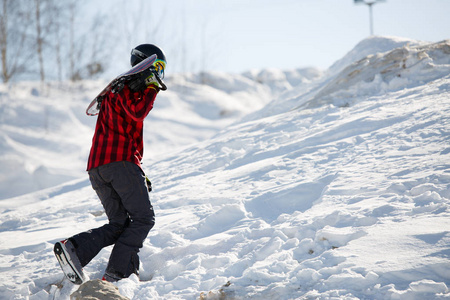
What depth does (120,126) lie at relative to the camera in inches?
94.7

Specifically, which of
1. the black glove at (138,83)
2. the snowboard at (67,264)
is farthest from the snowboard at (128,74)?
the snowboard at (67,264)

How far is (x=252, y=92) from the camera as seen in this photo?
22422 mm

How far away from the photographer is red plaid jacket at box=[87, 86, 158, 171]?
7.61 ft

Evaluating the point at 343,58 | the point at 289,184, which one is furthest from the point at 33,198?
the point at 343,58

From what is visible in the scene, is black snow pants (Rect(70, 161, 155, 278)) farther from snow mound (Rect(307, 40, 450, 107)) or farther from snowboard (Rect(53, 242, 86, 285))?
snow mound (Rect(307, 40, 450, 107))

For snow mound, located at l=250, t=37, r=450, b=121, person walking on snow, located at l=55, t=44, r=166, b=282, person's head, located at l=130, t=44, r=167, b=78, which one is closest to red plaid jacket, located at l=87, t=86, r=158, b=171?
person walking on snow, located at l=55, t=44, r=166, b=282

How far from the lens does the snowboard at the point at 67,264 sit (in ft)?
7.36

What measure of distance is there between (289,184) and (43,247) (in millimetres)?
2286

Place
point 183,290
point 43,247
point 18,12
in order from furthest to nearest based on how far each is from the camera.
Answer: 1. point 18,12
2. point 43,247
3. point 183,290

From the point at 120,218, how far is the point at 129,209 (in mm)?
164

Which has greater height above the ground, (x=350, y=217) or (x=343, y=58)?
(x=343, y=58)

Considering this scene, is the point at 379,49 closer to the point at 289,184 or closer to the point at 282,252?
the point at 289,184

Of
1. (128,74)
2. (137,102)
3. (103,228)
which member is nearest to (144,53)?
(128,74)

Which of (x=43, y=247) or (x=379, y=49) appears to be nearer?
(x=43, y=247)
